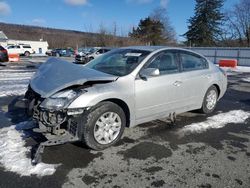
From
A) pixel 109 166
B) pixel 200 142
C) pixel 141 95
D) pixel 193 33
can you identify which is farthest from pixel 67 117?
pixel 193 33

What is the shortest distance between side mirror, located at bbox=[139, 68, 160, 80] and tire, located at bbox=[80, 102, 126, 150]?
70cm

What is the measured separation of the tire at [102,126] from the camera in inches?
136

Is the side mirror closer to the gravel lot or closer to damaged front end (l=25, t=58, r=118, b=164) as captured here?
damaged front end (l=25, t=58, r=118, b=164)

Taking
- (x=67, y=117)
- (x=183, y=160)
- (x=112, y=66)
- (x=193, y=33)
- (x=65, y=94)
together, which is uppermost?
(x=193, y=33)

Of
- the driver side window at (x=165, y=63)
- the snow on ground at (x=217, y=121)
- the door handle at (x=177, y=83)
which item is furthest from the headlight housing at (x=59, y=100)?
the snow on ground at (x=217, y=121)

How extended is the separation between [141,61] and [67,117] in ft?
5.39

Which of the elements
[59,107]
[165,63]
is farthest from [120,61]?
[59,107]

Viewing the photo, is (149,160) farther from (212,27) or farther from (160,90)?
(212,27)

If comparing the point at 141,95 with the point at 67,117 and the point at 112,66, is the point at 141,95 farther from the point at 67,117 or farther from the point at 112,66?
the point at 67,117

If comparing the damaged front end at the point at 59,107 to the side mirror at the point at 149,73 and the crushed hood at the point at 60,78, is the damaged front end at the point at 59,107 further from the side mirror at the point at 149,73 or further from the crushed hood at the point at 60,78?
the side mirror at the point at 149,73

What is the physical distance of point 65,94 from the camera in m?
3.38

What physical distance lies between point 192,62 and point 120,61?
1.66 metres

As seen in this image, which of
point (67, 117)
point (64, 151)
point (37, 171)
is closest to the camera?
point (37, 171)

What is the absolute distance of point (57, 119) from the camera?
332 cm
